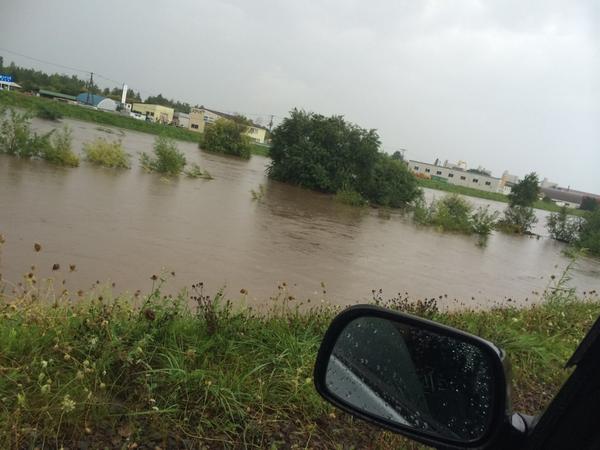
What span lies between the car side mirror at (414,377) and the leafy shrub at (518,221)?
27841 millimetres

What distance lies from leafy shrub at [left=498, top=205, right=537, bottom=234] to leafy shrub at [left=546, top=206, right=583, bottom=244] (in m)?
1.04

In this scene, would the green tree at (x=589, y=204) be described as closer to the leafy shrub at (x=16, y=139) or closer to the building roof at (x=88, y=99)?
the leafy shrub at (x=16, y=139)

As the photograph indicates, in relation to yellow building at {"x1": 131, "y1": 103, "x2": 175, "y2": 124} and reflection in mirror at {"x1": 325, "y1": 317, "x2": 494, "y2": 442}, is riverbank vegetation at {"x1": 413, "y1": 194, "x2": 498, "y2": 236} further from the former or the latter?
yellow building at {"x1": 131, "y1": 103, "x2": 175, "y2": 124}

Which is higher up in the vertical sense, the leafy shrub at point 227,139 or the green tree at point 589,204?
the green tree at point 589,204

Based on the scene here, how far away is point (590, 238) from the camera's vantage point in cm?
2411

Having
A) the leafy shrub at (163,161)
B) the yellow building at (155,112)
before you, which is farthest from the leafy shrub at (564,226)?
the yellow building at (155,112)

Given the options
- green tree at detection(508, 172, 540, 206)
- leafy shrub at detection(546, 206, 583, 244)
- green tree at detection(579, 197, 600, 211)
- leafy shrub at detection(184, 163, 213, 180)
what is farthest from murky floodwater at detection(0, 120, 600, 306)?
green tree at detection(508, 172, 540, 206)

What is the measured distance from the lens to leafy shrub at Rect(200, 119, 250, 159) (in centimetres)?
4069

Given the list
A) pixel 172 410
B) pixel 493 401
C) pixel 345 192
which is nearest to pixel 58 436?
pixel 172 410

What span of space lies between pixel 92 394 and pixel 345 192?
21697 millimetres

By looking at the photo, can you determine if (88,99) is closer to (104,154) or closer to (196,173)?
(196,173)

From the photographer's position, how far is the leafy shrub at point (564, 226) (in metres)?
26.5

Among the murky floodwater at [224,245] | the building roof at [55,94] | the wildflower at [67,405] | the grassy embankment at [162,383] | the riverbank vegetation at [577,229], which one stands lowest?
the murky floodwater at [224,245]

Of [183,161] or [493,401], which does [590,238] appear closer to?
[183,161]
